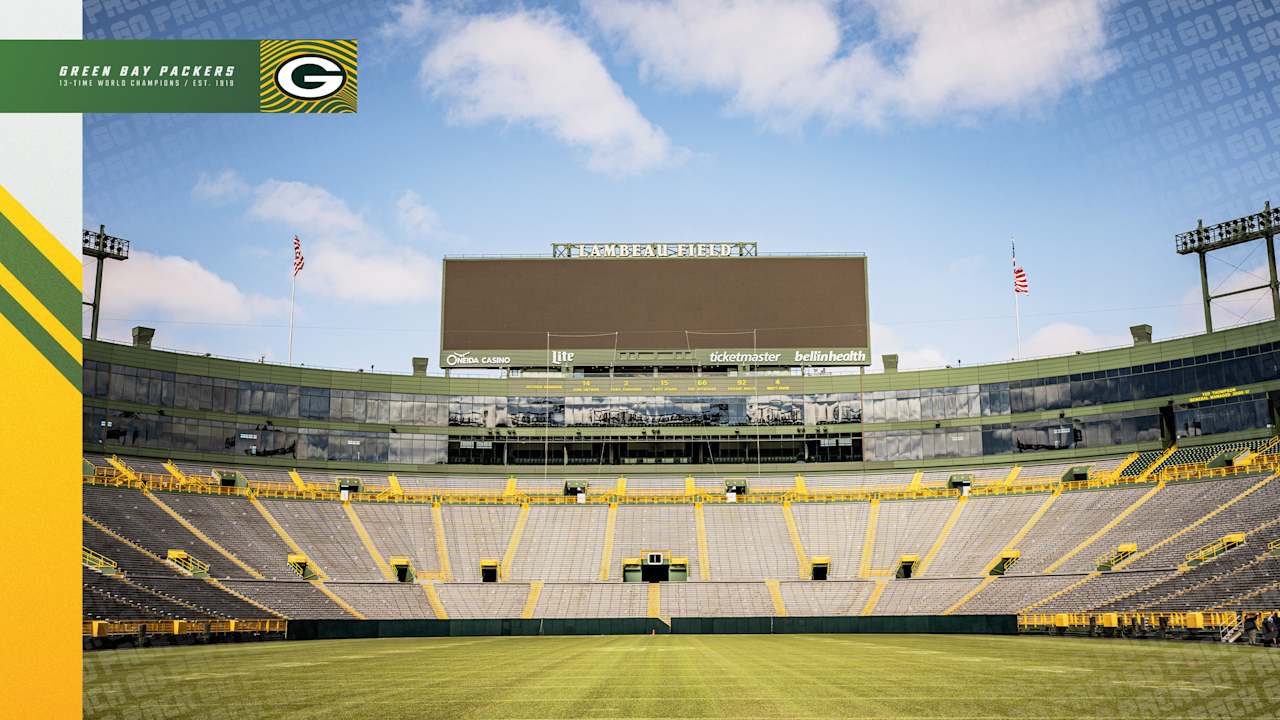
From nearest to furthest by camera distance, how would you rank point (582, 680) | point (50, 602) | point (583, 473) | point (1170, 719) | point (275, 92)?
point (50, 602) < point (275, 92) < point (1170, 719) < point (582, 680) < point (583, 473)

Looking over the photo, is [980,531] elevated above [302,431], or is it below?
below

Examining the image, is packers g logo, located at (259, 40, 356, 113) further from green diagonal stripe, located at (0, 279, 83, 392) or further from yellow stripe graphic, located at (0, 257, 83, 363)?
green diagonal stripe, located at (0, 279, 83, 392)

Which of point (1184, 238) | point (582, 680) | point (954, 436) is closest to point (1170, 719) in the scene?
point (582, 680)

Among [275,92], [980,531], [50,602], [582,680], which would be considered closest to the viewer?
[50,602]

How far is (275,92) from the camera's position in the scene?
10.1 metres

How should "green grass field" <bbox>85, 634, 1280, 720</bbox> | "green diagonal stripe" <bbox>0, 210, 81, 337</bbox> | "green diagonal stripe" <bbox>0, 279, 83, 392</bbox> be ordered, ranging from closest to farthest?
"green diagonal stripe" <bbox>0, 279, 83, 392</bbox>, "green diagonal stripe" <bbox>0, 210, 81, 337</bbox>, "green grass field" <bbox>85, 634, 1280, 720</bbox>

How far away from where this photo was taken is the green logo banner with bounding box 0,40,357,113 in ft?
29.3

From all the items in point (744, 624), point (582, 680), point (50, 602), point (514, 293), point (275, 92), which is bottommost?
point (744, 624)

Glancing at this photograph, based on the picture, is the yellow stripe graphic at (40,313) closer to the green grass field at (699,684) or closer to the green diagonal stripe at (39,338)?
the green diagonal stripe at (39,338)

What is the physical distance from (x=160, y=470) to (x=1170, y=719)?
238 feet

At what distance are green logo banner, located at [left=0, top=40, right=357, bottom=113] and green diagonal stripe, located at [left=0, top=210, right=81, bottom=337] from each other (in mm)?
1298

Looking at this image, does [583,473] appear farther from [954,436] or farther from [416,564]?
[954,436]

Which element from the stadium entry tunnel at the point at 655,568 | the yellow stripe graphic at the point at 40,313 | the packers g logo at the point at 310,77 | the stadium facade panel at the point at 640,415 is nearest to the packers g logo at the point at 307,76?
the packers g logo at the point at 310,77

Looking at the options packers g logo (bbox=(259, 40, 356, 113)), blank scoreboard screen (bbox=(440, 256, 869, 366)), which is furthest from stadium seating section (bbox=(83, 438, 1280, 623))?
A: packers g logo (bbox=(259, 40, 356, 113))
